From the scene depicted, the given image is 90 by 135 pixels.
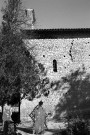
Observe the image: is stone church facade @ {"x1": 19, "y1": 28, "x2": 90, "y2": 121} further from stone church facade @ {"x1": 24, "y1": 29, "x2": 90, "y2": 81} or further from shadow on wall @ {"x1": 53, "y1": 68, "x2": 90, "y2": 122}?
shadow on wall @ {"x1": 53, "y1": 68, "x2": 90, "y2": 122}

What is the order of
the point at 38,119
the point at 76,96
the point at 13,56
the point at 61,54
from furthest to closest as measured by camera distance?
1. the point at 61,54
2. the point at 76,96
3. the point at 13,56
4. the point at 38,119


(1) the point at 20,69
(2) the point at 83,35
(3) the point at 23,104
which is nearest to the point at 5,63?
(1) the point at 20,69

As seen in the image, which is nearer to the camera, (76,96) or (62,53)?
(76,96)

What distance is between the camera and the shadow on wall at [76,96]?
15328 mm

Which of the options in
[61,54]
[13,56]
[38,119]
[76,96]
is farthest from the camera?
[61,54]

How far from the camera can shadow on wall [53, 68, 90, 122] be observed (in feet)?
50.3

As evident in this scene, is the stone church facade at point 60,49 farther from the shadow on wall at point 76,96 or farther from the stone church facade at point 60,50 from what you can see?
the shadow on wall at point 76,96

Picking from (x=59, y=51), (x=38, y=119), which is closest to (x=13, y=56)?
(x=38, y=119)

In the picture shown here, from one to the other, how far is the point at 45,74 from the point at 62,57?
5.71 feet

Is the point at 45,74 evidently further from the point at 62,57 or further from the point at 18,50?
the point at 18,50

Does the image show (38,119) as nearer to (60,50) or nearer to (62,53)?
(62,53)

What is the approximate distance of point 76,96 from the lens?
15531 millimetres

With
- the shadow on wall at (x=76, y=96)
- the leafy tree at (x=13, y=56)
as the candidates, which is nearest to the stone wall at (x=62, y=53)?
the shadow on wall at (x=76, y=96)

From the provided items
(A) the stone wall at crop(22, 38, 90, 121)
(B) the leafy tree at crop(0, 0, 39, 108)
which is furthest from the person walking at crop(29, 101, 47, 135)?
(A) the stone wall at crop(22, 38, 90, 121)
